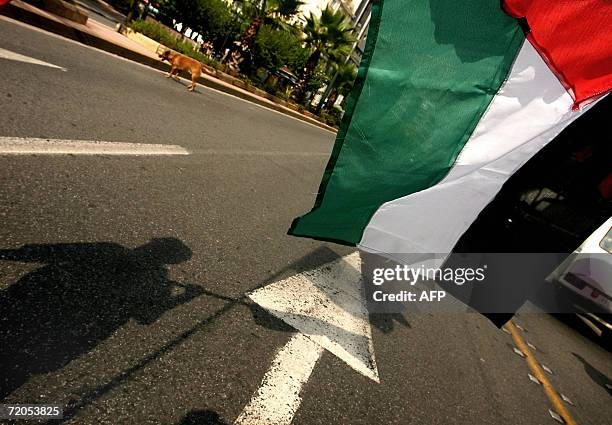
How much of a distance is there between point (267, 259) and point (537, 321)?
5.17 meters

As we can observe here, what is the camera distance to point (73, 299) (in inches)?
78.9

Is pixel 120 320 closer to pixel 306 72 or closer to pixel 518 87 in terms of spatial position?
pixel 518 87

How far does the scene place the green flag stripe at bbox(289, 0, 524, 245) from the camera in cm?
148

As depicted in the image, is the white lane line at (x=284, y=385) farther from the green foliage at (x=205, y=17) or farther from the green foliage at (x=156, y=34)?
the green foliage at (x=205, y=17)

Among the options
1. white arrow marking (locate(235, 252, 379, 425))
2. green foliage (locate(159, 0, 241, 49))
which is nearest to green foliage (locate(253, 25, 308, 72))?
green foliage (locate(159, 0, 241, 49))

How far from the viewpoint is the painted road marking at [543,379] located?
3.55 metres

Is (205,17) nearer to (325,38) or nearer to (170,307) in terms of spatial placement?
(325,38)

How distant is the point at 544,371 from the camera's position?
4.23 metres

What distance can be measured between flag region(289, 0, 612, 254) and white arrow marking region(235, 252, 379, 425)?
0.95 meters

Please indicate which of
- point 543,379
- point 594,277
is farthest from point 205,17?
point 543,379

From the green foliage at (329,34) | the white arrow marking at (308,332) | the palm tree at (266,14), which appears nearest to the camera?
the white arrow marking at (308,332)

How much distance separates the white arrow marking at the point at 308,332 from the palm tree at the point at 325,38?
23.0 m

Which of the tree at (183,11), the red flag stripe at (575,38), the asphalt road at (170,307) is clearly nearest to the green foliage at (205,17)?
the tree at (183,11)

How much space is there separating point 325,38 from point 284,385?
82.8 ft
